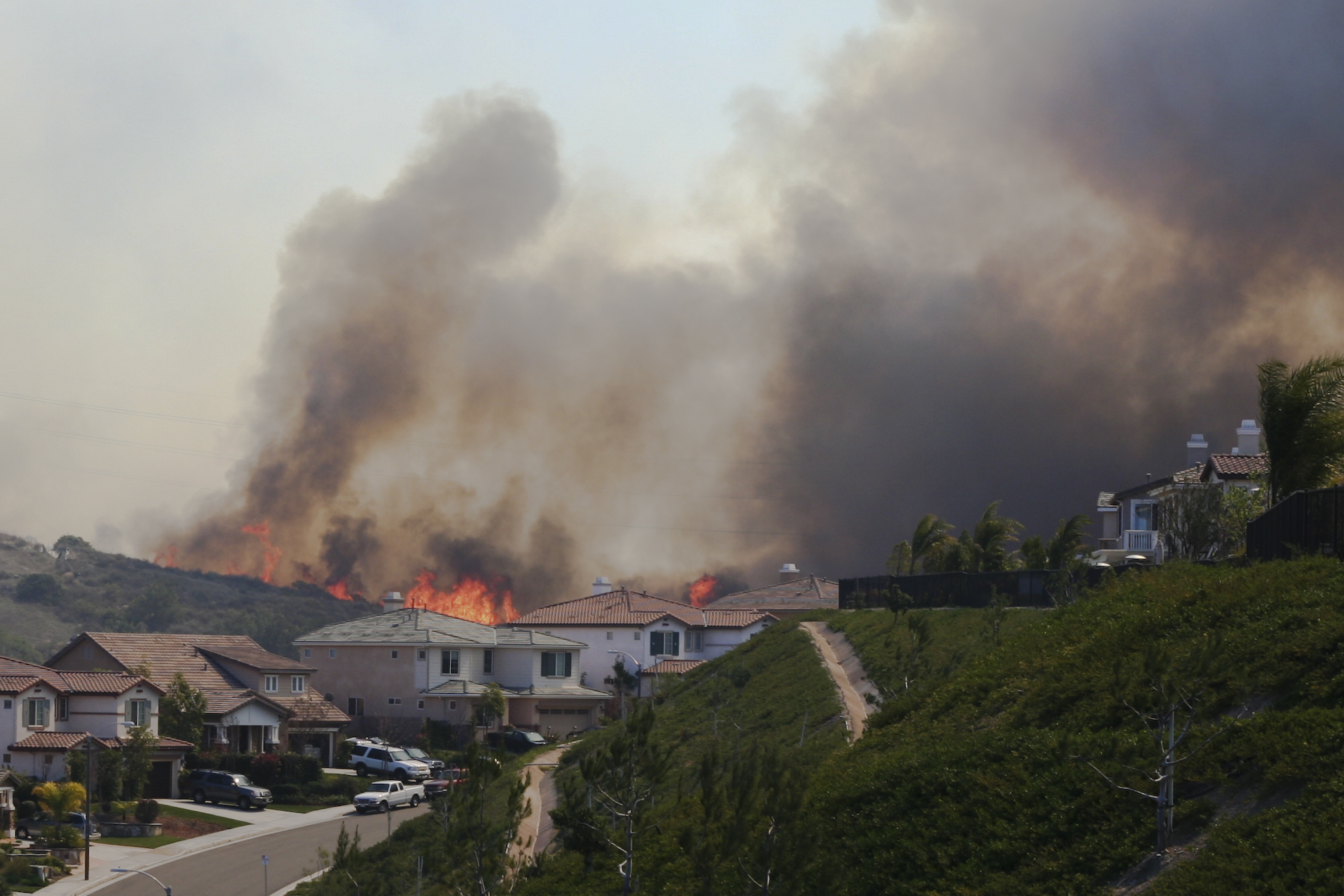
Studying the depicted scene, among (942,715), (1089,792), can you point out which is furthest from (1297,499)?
(1089,792)

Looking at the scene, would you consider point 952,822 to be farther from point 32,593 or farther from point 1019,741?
point 32,593

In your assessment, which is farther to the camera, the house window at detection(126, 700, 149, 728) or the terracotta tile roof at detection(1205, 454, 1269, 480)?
the house window at detection(126, 700, 149, 728)

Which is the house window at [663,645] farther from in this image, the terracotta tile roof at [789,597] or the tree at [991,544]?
the tree at [991,544]

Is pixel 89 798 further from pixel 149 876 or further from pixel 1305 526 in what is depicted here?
pixel 1305 526

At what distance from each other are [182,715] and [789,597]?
1927 inches

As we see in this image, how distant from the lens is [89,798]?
5391cm

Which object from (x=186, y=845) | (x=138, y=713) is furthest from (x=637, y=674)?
(x=186, y=845)

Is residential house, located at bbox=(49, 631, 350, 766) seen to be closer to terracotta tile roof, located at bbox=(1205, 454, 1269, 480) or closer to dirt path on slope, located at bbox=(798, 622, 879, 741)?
dirt path on slope, located at bbox=(798, 622, 879, 741)

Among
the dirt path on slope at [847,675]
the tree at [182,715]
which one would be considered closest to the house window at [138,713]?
the tree at [182,715]

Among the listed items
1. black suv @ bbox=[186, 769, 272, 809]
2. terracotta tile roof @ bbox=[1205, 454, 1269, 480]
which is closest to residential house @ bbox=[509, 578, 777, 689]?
black suv @ bbox=[186, 769, 272, 809]

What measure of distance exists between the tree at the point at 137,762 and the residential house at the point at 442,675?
19.3m

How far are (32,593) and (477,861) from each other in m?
173

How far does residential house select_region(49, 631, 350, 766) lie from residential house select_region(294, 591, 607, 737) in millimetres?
3755

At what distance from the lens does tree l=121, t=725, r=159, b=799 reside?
6028 centimetres
